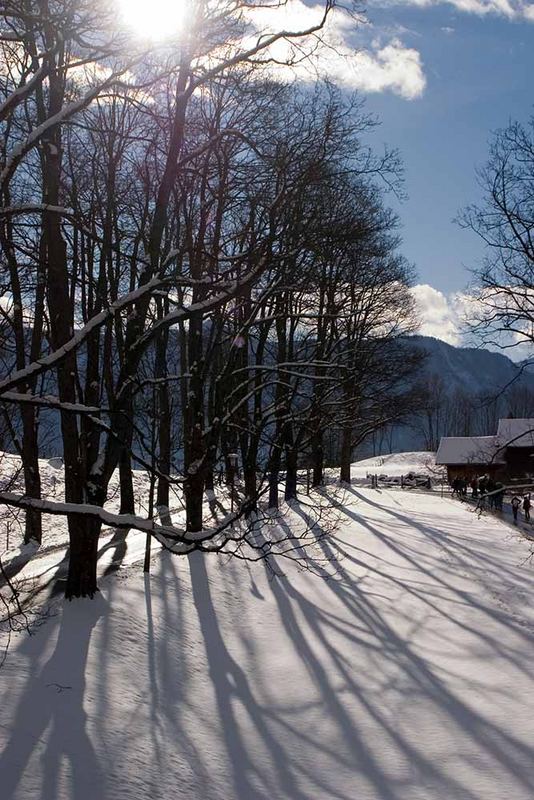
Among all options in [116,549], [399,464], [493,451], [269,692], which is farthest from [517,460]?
[269,692]

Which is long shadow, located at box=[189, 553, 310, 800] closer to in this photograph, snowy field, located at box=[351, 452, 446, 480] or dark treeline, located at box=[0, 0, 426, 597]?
dark treeline, located at box=[0, 0, 426, 597]

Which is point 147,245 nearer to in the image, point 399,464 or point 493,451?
point 493,451

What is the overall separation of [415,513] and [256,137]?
15893 millimetres

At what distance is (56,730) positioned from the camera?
5.41 meters

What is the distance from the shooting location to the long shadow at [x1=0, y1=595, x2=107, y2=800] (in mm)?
4699

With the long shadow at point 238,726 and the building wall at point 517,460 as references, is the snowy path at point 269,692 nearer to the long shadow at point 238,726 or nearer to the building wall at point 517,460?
the long shadow at point 238,726

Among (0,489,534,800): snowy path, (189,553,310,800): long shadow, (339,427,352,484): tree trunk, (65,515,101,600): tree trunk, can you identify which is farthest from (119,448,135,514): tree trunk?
(339,427,352,484): tree trunk

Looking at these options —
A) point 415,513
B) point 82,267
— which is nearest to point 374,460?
point 415,513

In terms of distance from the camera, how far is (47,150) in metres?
8.66

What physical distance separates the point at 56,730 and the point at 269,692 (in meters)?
2.49

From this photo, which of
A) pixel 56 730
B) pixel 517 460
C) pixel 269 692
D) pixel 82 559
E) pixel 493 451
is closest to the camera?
pixel 56 730

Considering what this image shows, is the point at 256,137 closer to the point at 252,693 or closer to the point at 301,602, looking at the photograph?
the point at 301,602

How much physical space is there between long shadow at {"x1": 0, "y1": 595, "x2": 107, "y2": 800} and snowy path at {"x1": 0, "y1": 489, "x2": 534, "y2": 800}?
0.02 m

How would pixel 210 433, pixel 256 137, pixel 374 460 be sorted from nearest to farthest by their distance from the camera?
pixel 210 433 < pixel 256 137 < pixel 374 460
